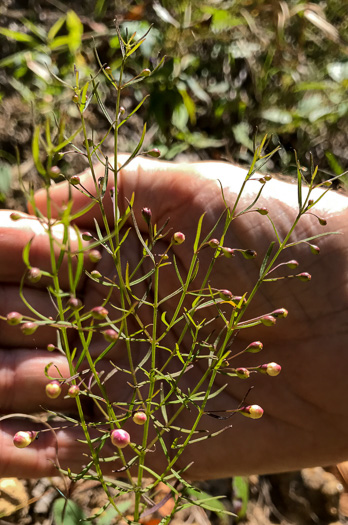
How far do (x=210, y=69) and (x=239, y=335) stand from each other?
1533 millimetres

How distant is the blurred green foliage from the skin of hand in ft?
2.58

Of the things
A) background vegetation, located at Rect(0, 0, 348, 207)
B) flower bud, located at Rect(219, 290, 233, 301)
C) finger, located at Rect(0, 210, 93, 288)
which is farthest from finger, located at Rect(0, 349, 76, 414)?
background vegetation, located at Rect(0, 0, 348, 207)

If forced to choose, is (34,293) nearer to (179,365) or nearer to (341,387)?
(179,365)

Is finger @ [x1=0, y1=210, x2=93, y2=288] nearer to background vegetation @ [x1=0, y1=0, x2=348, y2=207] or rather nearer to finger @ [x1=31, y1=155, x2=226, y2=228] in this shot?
finger @ [x1=31, y1=155, x2=226, y2=228]

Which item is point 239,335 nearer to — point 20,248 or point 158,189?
point 158,189

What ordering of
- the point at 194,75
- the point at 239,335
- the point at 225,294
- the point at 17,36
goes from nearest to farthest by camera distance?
1. the point at 225,294
2. the point at 239,335
3. the point at 17,36
4. the point at 194,75

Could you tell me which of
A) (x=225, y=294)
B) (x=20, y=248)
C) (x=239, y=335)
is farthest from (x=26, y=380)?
(x=225, y=294)

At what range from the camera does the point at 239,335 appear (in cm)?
134

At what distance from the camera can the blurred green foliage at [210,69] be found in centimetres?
217

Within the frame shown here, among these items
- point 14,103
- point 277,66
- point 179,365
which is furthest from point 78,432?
point 277,66

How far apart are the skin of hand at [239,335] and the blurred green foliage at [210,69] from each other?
31.0 inches

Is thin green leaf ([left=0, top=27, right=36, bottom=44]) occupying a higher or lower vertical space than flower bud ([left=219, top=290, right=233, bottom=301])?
higher

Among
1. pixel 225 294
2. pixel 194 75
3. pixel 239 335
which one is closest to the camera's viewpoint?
pixel 225 294

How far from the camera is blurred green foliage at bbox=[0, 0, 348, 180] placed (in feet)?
7.12
